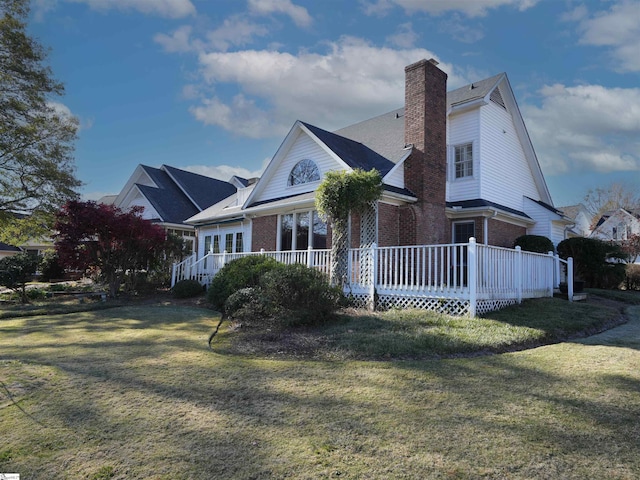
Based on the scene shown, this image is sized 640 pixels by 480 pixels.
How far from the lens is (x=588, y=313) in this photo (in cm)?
965

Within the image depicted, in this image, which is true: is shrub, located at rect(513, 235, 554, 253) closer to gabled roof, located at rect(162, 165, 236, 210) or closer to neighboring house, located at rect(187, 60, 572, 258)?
neighboring house, located at rect(187, 60, 572, 258)

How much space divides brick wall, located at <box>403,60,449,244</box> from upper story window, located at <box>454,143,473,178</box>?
2.20m

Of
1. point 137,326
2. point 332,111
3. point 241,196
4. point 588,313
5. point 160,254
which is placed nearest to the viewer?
point 137,326

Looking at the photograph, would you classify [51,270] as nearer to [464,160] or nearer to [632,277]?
[464,160]

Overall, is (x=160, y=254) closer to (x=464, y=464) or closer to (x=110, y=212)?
(x=110, y=212)

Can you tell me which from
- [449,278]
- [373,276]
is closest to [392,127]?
[373,276]

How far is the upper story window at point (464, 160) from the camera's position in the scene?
1534cm

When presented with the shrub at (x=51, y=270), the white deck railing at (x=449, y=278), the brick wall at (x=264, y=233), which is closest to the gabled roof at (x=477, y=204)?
the white deck railing at (x=449, y=278)

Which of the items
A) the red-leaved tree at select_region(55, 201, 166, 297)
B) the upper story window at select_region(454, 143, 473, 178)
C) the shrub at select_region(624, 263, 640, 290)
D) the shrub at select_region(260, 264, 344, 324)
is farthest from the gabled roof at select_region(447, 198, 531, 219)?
the red-leaved tree at select_region(55, 201, 166, 297)

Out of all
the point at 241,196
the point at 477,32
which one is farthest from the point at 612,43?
the point at 241,196

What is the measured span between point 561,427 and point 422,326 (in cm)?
440

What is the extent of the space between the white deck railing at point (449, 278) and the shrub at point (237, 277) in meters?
1.42

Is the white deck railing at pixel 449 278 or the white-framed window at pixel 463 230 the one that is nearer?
the white deck railing at pixel 449 278

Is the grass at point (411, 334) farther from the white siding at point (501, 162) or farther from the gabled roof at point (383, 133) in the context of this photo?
the white siding at point (501, 162)
